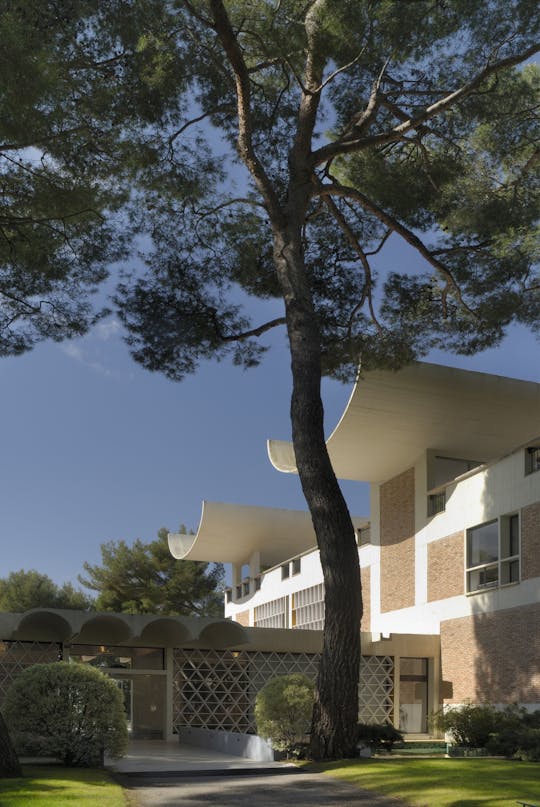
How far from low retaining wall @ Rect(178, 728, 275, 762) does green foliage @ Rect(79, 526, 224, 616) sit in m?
27.4

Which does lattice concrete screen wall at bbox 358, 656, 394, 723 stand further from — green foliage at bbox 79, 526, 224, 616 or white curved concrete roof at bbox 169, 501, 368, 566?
green foliage at bbox 79, 526, 224, 616

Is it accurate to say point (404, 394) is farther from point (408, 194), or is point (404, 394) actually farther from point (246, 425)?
point (246, 425)

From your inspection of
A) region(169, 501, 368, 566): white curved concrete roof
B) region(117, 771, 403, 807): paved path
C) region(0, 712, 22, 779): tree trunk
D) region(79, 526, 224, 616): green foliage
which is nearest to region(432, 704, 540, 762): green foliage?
Result: region(117, 771, 403, 807): paved path

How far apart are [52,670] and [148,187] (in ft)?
26.2

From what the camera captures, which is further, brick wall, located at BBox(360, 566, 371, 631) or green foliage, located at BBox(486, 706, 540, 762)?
brick wall, located at BBox(360, 566, 371, 631)

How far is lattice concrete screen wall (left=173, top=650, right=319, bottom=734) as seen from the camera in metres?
22.0

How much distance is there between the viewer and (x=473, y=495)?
21.3m

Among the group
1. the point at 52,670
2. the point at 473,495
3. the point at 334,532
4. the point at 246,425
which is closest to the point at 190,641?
the point at 473,495

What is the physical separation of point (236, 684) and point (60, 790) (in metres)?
13.7

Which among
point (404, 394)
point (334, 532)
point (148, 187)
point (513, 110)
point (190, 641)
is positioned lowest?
point (190, 641)

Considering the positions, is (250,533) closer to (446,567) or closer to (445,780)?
(446,567)

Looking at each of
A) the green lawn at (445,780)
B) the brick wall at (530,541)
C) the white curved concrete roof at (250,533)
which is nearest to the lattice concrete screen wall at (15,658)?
the brick wall at (530,541)

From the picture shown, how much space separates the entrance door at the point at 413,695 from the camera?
75.1 feet

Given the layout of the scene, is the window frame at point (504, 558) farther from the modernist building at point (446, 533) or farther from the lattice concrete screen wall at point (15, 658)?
the lattice concrete screen wall at point (15, 658)
